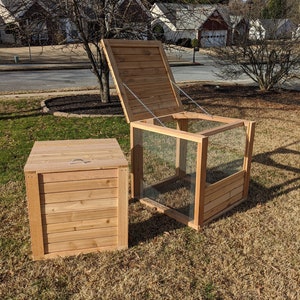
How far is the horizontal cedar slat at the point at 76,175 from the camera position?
9.01 ft

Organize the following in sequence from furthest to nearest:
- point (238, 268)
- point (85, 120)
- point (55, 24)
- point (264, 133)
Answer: point (55, 24), point (85, 120), point (264, 133), point (238, 268)

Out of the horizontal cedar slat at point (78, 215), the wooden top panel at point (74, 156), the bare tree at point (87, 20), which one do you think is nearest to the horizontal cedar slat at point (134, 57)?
the wooden top panel at point (74, 156)

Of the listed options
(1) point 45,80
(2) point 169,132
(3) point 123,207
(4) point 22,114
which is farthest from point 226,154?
(1) point 45,80

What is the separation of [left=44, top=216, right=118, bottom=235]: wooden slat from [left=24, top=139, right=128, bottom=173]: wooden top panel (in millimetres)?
487

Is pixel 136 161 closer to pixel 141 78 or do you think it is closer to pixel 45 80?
pixel 141 78

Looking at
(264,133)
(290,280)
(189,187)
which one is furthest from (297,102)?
(290,280)

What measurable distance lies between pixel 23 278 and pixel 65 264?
0.34 metres

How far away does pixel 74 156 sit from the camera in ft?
9.97

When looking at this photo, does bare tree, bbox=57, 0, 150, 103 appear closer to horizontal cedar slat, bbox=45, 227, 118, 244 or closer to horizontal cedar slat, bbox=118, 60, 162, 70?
horizontal cedar slat, bbox=118, 60, 162, 70

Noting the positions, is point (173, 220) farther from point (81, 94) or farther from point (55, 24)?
point (81, 94)

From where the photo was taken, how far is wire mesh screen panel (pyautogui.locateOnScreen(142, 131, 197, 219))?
3896mm

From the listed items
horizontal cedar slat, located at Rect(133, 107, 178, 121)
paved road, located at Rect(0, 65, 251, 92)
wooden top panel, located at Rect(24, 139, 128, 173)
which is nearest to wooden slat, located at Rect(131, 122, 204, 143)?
horizontal cedar slat, located at Rect(133, 107, 178, 121)

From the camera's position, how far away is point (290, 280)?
9.16ft

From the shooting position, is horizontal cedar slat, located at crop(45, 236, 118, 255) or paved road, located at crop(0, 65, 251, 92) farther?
paved road, located at crop(0, 65, 251, 92)
